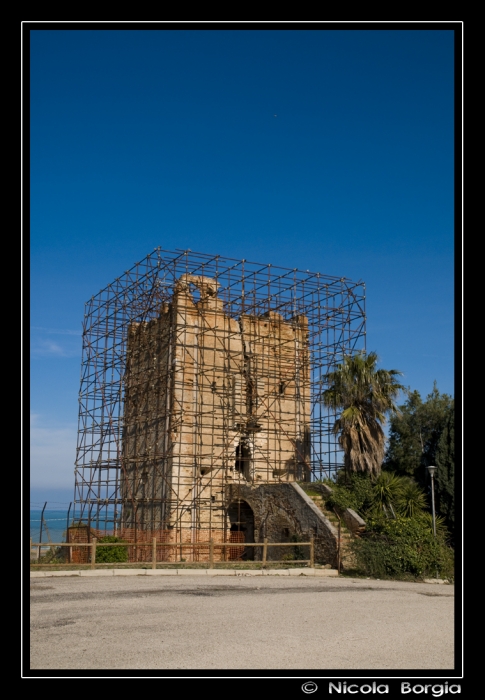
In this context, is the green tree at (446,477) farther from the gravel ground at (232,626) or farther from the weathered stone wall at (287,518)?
the gravel ground at (232,626)

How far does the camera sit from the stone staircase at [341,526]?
2019 centimetres

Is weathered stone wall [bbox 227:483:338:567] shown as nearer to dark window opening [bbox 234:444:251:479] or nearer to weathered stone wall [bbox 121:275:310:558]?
weathered stone wall [bbox 121:275:310:558]

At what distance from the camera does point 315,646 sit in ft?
27.8

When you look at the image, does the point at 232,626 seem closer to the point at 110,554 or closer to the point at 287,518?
the point at 110,554

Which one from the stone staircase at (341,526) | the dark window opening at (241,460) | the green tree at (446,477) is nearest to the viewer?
the stone staircase at (341,526)

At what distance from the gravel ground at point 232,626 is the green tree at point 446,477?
11.9 m

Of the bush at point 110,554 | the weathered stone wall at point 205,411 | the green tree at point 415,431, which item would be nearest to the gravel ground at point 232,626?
the bush at point 110,554

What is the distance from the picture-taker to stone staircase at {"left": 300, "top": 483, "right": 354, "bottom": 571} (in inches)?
795

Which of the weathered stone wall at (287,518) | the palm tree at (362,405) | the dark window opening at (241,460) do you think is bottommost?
the weathered stone wall at (287,518)

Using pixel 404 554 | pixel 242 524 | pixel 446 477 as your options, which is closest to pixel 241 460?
pixel 242 524

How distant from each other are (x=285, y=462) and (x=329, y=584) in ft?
42.0

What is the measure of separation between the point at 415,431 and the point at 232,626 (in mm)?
26681

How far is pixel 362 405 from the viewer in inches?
970
